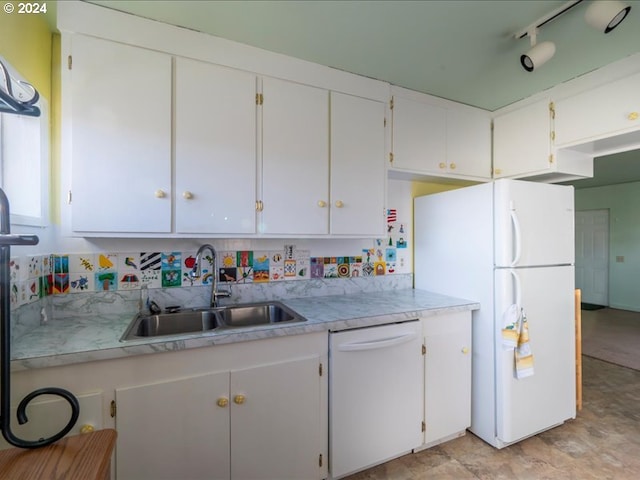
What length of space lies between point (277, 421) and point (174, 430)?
1.46 ft

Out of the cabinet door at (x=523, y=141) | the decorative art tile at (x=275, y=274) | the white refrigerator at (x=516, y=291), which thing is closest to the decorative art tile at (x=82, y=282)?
the decorative art tile at (x=275, y=274)

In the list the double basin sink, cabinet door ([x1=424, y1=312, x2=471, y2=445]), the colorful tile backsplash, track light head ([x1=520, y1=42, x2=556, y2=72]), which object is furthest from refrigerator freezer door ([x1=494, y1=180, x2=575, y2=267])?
the double basin sink

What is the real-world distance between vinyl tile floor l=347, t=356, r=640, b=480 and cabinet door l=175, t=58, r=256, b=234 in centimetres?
161

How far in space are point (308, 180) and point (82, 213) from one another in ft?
3.73

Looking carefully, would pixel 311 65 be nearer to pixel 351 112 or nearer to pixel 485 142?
pixel 351 112

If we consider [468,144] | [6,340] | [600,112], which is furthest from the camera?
[468,144]

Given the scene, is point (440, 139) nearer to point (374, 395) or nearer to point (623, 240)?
point (374, 395)

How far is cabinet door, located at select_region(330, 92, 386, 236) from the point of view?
191 cm

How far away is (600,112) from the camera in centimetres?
188

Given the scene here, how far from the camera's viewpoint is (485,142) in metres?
2.48

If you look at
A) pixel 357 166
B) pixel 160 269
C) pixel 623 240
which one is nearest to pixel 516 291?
pixel 357 166

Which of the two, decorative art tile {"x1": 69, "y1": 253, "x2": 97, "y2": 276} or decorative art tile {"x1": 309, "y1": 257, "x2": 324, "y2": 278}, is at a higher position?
decorative art tile {"x1": 69, "y1": 253, "x2": 97, "y2": 276}

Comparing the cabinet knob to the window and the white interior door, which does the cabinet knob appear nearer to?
the window

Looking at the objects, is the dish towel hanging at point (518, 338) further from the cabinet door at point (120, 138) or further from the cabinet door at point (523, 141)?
the cabinet door at point (120, 138)
